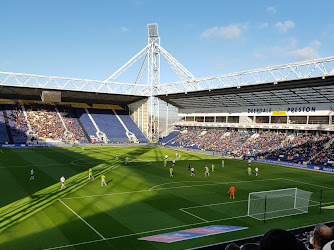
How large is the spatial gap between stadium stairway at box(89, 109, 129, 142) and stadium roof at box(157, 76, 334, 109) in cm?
1577

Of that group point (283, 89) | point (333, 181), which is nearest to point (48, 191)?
point (333, 181)

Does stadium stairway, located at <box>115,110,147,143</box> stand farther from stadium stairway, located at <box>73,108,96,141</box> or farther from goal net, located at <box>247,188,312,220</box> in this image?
goal net, located at <box>247,188,312,220</box>

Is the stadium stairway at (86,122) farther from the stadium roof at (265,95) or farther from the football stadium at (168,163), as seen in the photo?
the stadium roof at (265,95)

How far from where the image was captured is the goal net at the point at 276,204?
72.7ft

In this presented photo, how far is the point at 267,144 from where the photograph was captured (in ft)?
200

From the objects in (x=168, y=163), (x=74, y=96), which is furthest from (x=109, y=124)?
(x=168, y=163)

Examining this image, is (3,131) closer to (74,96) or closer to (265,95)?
(74,96)

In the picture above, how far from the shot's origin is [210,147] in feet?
232

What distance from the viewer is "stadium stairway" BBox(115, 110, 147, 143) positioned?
8919 centimetres

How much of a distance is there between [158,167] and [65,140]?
4013cm

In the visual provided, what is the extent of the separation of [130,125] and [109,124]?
6978 mm

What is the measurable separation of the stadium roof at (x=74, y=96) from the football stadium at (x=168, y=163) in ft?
1.04

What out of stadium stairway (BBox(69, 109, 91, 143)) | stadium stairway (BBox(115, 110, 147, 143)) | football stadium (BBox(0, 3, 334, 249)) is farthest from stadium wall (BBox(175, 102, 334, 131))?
stadium stairway (BBox(69, 109, 91, 143))

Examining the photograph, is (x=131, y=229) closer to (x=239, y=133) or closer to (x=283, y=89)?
(x=283, y=89)
